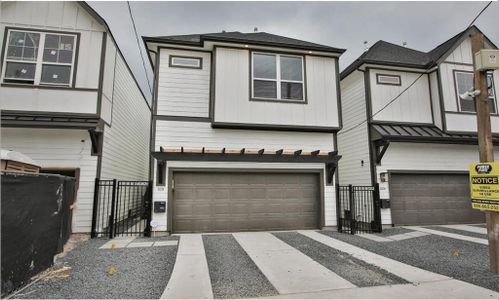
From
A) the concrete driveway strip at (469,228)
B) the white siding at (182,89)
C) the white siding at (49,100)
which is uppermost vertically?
the white siding at (182,89)

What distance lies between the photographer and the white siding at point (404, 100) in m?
10.1

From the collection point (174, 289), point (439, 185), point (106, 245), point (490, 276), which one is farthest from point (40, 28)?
point (439, 185)

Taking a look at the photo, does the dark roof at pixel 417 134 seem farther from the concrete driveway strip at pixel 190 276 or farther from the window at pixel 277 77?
the concrete driveway strip at pixel 190 276

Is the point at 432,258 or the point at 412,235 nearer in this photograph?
the point at 432,258

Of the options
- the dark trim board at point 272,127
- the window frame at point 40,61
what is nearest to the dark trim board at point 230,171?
the dark trim board at point 272,127

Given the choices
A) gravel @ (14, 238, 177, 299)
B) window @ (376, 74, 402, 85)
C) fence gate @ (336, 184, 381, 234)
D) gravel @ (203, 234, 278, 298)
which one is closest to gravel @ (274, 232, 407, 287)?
gravel @ (203, 234, 278, 298)

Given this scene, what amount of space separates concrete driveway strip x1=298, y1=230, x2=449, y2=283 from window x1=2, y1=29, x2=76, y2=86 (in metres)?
8.66

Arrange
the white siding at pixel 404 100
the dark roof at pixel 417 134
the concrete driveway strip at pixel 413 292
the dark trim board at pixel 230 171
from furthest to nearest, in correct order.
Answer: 1. the white siding at pixel 404 100
2. the dark roof at pixel 417 134
3. the dark trim board at pixel 230 171
4. the concrete driveway strip at pixel 413 292

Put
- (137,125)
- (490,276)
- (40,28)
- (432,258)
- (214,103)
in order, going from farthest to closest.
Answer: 1. (137,125)
2. (214,103)
3. (40,28)
4. (432,258)
5. (490,276)

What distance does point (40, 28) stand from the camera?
793 centimetres

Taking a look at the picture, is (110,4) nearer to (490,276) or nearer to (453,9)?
(453,9)

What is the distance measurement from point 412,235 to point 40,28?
12597mm

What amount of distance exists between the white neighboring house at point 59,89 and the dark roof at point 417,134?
9.18 m

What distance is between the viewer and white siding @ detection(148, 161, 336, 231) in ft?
26.0
